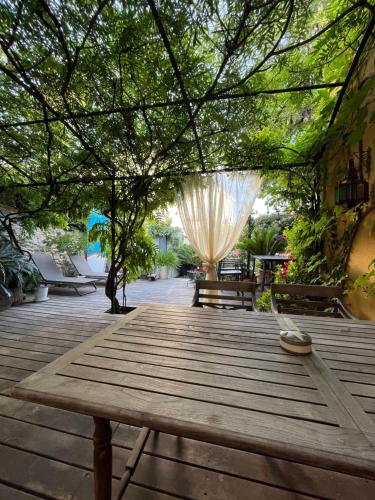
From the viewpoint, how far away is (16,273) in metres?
3.51

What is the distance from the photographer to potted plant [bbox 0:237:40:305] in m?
3.46

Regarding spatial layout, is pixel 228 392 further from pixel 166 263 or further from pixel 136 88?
pixel 166 263

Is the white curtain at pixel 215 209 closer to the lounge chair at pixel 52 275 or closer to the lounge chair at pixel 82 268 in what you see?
the lounge chair at pixel 52 275

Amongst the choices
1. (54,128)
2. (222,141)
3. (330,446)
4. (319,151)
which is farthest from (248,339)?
(54,128)

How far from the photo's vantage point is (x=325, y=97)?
Result: 208 centimetres

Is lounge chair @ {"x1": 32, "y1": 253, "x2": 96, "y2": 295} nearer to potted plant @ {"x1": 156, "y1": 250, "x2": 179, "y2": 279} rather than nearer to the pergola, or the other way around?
the pergola

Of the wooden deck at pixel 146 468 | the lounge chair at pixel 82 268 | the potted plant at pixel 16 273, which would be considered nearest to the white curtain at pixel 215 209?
the wooden deck at pixel 146 468

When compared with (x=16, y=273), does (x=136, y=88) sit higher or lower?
higher

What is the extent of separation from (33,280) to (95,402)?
3923 mm

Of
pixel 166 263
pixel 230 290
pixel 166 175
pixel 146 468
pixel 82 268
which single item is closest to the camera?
pixel 146 468

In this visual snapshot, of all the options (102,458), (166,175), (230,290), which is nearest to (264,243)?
(166,175)

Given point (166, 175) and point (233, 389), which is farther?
point (166, 175)

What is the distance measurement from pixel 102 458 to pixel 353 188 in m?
2.16

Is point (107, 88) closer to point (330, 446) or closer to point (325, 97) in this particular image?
point (325, 97)
